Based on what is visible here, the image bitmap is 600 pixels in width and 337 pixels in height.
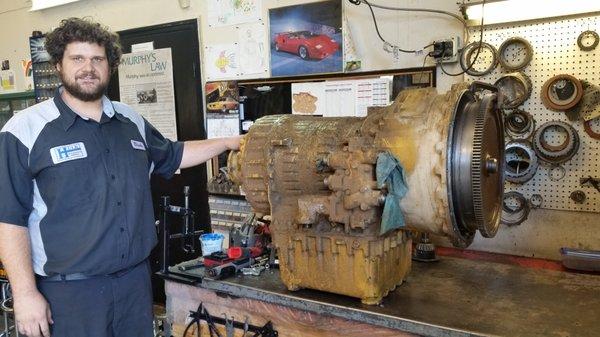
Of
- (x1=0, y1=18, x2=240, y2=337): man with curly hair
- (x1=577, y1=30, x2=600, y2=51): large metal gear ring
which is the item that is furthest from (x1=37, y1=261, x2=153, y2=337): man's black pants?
(x1=577, y1=30, x2=600, y2=51): large metal gear ring

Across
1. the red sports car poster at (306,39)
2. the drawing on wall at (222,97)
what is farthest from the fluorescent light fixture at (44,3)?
the red sports car poster at (306,39)

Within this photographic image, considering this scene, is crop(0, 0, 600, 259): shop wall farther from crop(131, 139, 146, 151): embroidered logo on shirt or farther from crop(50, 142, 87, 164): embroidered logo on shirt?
crop(50, 142, 87, 164): embroidered logo on shirt

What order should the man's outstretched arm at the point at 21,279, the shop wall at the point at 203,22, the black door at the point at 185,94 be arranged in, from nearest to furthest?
1. the man's outstretched arm at the point at 21,279
2. the shop wall at the point at 203,22
3. the black door at the point at 185,94

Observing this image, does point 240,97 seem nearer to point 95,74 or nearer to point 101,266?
point 95,74

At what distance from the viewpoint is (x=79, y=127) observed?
176cm

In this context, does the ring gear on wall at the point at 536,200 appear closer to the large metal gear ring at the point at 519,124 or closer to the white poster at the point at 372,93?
the large metal gear ring at the point at 519,124

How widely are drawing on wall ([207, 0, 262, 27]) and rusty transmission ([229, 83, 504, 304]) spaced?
50.0 inches

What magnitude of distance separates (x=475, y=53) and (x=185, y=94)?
1841 millimetres

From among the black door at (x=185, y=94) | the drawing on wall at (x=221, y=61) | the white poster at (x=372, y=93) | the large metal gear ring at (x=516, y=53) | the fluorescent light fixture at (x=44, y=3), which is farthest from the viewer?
the fluorescent light fixture at (x=44, y=3)

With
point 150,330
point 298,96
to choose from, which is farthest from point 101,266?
point 298,96

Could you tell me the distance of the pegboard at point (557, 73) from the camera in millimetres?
1928

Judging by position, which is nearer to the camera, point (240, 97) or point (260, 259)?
point (260, 259)

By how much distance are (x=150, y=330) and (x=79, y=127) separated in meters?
0.83

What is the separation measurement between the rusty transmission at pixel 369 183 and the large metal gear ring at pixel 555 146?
1.47 feet
